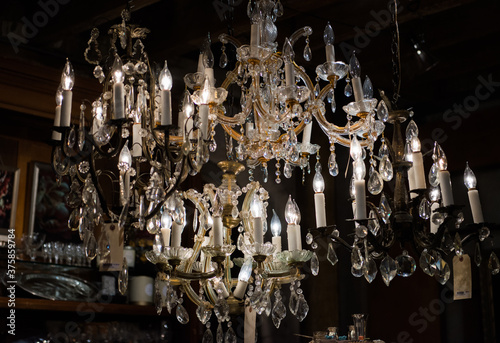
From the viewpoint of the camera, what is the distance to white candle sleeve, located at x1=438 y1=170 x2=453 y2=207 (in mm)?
2129

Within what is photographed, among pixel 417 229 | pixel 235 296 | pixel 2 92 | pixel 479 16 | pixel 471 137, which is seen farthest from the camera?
pixel 471 137

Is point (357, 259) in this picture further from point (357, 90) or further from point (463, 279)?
point (357, 90)

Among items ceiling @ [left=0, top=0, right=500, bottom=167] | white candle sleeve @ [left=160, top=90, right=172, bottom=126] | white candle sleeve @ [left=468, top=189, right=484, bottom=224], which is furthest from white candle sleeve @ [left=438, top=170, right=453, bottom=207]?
ceiling @ [left=0, top=0, right=500, bottom=167]

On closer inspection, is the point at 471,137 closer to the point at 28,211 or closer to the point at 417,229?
the point at 417,229

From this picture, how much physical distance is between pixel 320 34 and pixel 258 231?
1936mm

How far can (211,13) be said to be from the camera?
146 inches

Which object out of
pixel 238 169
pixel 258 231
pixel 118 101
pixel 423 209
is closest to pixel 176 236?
pixel 258 231

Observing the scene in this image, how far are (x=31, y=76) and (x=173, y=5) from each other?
34.6 inches

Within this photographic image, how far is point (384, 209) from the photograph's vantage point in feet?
7.16

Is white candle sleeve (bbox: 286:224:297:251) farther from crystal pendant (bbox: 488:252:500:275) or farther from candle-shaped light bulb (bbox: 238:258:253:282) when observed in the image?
crystal pendant (bbox: 488:252:500:275)

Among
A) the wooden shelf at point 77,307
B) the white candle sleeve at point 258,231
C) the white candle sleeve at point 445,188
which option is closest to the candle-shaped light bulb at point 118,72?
the white candle sleeve at point 258,231

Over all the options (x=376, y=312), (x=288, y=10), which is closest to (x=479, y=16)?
(x=288, y=10)

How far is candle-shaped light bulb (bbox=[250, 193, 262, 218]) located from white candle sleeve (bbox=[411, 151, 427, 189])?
596 mm

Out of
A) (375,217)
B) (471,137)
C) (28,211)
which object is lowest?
(375,217)
